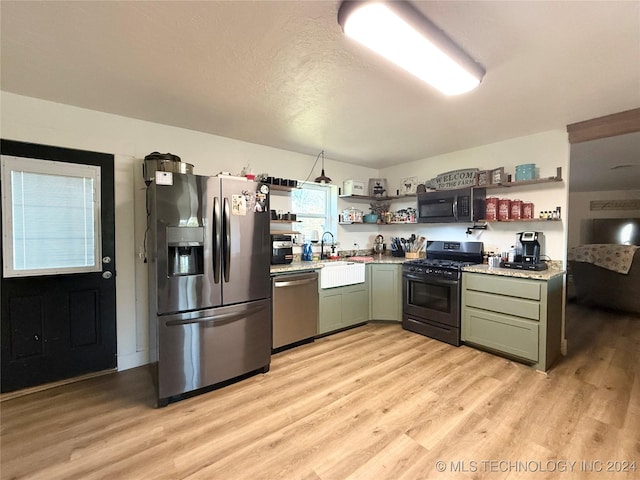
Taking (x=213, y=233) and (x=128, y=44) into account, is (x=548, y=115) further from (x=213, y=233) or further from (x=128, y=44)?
(x=128, y=44)

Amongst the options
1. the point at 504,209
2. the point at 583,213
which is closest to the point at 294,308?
the point at 504,209

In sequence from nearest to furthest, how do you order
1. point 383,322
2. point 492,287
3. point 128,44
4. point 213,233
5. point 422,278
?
point 128,44
point 213,233
point 492,287
point 422,278
point 383,322

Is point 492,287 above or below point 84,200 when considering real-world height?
below

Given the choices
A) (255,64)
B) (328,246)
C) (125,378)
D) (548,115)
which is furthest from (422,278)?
(125,378)

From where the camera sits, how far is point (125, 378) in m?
2.57

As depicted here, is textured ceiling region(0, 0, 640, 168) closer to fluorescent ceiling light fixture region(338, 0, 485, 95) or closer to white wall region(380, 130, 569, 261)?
fluorescent ceiling light fixture region(338, 0, 485, 95)

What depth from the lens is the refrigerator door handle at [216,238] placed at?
2.33 meters

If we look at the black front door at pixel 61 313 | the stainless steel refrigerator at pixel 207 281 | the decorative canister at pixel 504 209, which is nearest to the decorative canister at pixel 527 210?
the decorative canister at pixel 504 209

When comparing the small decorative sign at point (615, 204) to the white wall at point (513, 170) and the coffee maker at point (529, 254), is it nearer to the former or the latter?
the white wall at point (513, 170)

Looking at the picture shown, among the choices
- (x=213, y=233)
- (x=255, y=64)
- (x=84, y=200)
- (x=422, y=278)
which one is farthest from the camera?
(x=422, y=278)

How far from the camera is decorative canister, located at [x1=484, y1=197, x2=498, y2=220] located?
3.34 m

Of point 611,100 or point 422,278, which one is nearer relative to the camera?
point 611,100

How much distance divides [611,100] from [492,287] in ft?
6.07

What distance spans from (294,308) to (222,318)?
3.03 ft
